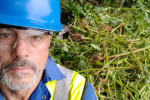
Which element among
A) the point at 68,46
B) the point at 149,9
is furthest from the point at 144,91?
the point at 149,9

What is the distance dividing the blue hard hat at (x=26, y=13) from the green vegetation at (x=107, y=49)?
3.68 ft

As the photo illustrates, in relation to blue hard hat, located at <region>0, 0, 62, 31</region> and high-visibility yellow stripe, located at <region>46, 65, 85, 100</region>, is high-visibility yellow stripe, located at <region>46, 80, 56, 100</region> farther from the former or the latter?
blue hard hat, located at <region>0, 0, 62, 31</region>

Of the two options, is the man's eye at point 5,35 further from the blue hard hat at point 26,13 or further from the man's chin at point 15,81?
the man's chin at point 15,81

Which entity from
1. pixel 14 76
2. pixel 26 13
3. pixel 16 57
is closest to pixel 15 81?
pixel 14 76

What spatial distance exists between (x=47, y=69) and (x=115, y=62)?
1.25m

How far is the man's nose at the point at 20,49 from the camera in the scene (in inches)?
45.9

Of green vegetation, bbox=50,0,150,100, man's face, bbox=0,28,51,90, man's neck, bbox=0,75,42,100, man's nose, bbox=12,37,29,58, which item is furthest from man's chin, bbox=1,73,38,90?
green vegetation, bbox=50,0,150,100

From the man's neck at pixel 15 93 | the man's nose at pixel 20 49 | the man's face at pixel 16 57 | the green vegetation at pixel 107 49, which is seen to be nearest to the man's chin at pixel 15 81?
the man's face at pixel 16 57

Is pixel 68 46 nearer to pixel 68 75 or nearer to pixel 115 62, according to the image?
pixel 115 62

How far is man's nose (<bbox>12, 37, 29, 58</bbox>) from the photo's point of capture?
1.17 metres

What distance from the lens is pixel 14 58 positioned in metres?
1.19

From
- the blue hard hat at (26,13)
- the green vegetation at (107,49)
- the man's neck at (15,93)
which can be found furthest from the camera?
the green vegetation at (107,49)

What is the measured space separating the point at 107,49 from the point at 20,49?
5.50ft

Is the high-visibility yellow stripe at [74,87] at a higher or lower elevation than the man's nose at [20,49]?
lower
